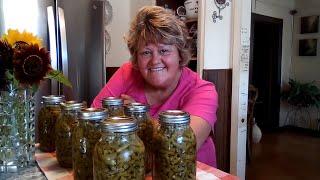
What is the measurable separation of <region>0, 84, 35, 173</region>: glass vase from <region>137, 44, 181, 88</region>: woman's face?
49 cm

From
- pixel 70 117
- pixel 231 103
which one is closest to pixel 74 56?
pixel 231 103

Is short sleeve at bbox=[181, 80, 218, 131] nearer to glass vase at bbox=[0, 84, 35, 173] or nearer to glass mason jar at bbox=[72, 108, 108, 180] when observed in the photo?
glass mason jar at bbox=[72, 108, 108, 180]

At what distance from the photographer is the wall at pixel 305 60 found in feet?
17.2

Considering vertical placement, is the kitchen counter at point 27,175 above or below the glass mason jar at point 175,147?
below

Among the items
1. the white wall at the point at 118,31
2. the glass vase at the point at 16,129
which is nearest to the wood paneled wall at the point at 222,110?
the white wall at the point at 118,31

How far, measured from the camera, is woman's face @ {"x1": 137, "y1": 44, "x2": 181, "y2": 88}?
44.8 inches

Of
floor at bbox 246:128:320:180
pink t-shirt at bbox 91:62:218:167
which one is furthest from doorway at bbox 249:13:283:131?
pink t-shirt at bbox 91:62:218:167

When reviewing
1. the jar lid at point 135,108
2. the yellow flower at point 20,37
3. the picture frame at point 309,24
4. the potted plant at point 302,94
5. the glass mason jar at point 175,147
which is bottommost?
the potted plant at point 302,94

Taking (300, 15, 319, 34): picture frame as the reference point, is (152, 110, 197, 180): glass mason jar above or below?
below

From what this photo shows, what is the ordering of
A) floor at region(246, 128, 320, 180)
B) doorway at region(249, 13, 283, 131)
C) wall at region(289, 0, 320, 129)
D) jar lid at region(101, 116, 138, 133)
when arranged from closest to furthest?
1. jar lid at region(101, 116, 138, 133)
2. floor at region(246, 128, 320, 180)
3. wall at region(289, 0, 320, 129)
4. doorway at region(249, 13, 283, 131)

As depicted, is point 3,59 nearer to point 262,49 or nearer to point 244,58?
point 244,58

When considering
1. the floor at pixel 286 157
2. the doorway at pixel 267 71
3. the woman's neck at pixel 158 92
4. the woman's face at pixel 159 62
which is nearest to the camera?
the woman's face at pixel 159 62

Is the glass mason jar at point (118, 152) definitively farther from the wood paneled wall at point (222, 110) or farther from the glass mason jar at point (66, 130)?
the wood paneled wall at point (222, 110)

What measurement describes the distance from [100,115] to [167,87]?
2.06 feet
